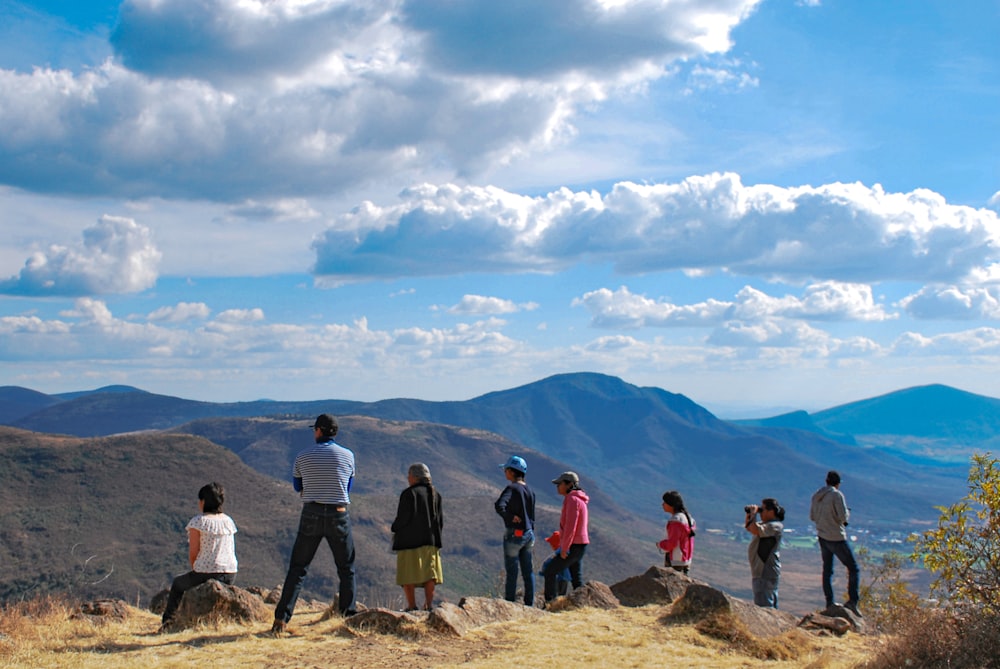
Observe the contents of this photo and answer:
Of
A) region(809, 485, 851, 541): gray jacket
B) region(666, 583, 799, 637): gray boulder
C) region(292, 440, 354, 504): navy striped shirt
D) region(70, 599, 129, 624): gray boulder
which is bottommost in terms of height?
region(70, 599, 129, 624): gray boulder

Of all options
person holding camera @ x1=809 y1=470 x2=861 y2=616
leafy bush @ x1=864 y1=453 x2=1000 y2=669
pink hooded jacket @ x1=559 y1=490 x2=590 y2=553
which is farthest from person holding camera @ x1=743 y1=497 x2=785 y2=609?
leafy bush @ x1=864 y1=453 x2=1000 y2=669

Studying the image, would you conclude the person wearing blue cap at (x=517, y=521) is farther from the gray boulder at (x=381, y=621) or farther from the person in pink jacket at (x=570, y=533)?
the gray boulder at (x=381, y=621)

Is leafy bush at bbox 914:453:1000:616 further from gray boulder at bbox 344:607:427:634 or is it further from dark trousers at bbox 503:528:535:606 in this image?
gray boulder at bbox 344:607:427:634

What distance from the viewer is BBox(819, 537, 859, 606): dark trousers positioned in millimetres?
14742

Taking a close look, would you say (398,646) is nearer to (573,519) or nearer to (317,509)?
(317,509)

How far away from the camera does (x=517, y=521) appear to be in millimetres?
12602

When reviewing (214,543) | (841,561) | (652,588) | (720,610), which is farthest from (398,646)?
(841,561)

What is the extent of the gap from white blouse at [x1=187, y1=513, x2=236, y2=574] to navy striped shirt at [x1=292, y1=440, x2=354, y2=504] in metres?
1.15

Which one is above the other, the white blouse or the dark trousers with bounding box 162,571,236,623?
the white blouse

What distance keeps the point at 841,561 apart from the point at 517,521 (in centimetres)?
625

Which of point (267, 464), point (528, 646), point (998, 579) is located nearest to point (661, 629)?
point (528, 646)

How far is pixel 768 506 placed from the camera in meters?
13.5

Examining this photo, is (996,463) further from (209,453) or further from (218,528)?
(209,453)

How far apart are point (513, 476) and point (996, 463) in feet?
20.4
